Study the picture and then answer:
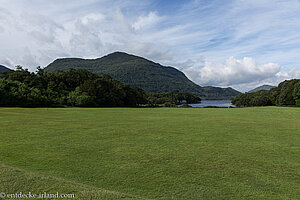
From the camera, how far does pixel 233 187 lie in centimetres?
574

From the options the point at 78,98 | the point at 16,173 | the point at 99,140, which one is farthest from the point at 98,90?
the point at 16,173

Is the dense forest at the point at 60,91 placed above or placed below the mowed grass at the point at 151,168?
above

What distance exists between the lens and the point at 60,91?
6781 cm

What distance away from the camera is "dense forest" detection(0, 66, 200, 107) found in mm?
52375

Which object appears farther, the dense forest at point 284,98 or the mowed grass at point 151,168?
the dense forest at point 284,98

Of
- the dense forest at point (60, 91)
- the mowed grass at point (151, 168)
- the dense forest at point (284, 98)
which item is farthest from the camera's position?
the dense forest at point (284, 98)

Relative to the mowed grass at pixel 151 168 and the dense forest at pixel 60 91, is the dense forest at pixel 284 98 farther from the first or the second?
the mowed grass at pixel 151 168

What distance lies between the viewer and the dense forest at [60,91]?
52.4 metres

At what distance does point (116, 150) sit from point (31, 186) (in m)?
4.58

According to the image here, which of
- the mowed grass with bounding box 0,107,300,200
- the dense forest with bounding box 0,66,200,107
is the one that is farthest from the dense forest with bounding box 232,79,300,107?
the mowed grass with bounding box 0,107,300,200

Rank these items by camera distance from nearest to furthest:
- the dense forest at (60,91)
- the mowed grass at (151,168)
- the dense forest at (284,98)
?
the mowed grass at (151,168) → the dense forest at (60,91) → the dense forest at (284,98)

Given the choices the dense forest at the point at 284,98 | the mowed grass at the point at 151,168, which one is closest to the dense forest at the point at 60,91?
the mowed grass at the point at 151,168

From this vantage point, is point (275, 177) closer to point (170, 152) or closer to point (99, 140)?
point (170, 152)

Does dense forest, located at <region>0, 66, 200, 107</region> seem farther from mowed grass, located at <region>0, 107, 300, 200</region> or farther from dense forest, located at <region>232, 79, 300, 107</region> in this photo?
dense forest, located at <region>232, 79, 300, 107</region>
